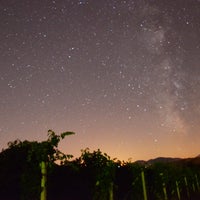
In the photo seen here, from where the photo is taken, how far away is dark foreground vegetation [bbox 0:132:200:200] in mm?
19969

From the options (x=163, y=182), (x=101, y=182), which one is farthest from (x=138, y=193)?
(x=101, y=182)

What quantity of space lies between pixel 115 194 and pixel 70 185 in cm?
664

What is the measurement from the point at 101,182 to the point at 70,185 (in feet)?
9.97

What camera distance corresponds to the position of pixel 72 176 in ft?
92.0

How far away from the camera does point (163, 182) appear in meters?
37.7

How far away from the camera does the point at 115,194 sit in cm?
3288

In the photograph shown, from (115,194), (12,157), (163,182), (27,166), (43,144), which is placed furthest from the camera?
(163,182)

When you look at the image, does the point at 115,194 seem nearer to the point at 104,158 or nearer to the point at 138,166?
the point at 138,166

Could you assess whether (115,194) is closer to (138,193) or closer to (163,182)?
(138,193)

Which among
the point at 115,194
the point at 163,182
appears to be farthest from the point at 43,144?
the point at 163,182

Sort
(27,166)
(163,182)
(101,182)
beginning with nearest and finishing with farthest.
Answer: (27,166), (101,182), (163,182)

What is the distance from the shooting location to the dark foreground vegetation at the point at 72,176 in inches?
786

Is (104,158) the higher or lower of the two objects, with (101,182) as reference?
higher

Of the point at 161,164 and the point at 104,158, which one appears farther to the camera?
the point at 161,164
